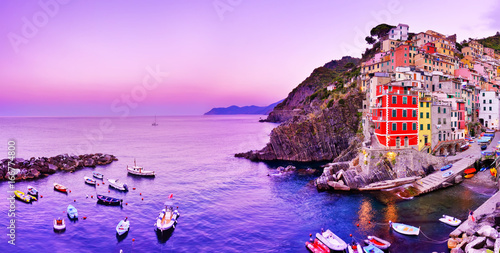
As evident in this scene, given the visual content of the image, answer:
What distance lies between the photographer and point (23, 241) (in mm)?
38000

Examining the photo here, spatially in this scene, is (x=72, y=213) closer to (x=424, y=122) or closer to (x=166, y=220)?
(x=166, y=220)

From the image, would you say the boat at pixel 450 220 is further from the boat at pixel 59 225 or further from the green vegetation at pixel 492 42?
the green vegetation at pixel 492 42

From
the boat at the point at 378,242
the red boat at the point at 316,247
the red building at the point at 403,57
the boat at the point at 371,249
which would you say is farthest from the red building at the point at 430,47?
the red boat at the point at 316,247

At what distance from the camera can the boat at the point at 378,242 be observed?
3206 cm

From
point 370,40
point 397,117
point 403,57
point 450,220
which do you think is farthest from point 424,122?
point 370,40

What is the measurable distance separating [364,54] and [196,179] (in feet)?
350

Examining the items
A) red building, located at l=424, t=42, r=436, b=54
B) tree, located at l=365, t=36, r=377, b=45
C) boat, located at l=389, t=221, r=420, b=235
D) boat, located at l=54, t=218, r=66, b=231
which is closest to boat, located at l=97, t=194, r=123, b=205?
boat, located at l=54, t=218, r=66, b=231

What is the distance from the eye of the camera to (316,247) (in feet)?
109

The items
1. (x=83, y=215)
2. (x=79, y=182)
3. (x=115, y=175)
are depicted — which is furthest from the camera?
(x=115, y=175)

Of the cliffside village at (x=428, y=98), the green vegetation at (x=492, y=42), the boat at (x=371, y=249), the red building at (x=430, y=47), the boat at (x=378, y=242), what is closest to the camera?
the boat at (x=371, y=249)

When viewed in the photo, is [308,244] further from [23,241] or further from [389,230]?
[23,241]

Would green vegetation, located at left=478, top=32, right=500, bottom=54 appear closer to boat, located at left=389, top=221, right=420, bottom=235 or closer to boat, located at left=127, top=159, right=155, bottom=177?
boat, located at left=389, top=221, right=420, bottom=235

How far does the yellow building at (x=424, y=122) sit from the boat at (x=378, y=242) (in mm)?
34092

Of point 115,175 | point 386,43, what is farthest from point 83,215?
point 386,43
